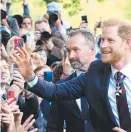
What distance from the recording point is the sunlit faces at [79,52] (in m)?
6.01

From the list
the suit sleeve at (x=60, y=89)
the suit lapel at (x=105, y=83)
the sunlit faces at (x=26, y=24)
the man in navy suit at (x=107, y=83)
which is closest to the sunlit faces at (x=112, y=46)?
the man in navy suit at (x=107, y=83)

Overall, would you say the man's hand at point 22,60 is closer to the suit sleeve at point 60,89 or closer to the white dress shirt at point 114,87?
the suit sleeve at point 60,89

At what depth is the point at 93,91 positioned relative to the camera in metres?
5.12

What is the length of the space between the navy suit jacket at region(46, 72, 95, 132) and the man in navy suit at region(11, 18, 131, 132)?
673mm

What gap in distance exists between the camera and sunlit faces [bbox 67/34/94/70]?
6.01 m

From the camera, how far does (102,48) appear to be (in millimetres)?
4938

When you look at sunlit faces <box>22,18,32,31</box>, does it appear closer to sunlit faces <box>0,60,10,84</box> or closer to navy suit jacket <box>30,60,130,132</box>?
sunlit faces <box>0,60,10,84</box>

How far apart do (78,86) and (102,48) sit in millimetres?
457

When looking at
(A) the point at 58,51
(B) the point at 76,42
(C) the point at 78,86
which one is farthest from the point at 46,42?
(C) the point at 78,86

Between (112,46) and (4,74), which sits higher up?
(112,46)

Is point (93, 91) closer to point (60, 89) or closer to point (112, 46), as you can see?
point (60, 89)

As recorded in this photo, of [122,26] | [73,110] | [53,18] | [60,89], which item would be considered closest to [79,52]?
[73,110]

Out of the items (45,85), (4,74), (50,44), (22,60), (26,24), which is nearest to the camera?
(22,60)

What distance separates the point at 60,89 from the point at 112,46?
551mm
